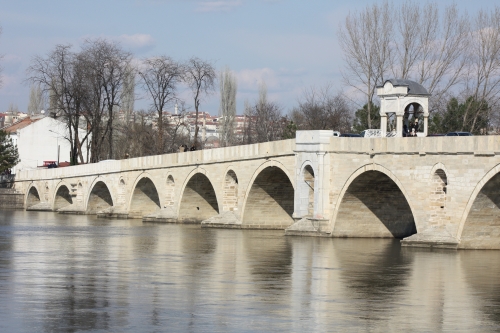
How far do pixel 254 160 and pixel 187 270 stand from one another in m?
14.3

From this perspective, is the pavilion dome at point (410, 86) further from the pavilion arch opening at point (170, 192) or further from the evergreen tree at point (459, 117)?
the pavilion arch opening at point (170, 192)

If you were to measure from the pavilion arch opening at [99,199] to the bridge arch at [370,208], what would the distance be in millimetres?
25279

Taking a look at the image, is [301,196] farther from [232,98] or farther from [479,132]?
[232,98]

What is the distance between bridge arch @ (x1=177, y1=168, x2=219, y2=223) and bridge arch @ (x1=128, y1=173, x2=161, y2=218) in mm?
4966

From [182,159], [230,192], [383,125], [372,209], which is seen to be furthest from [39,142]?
[372,209]

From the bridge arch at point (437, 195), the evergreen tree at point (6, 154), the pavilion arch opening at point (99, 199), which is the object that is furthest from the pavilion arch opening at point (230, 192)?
the evergreen tree at point (6, 154)

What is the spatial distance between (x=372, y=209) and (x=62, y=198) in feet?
109

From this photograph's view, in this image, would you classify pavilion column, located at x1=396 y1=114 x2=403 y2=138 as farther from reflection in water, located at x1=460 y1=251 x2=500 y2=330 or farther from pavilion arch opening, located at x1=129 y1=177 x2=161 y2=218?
pavilion arch opening, located at x1=129 y1=177 x2=161 y2=218

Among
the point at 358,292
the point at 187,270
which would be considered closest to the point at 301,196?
the point at 187,270

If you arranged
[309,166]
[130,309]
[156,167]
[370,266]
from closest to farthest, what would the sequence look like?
[130,309], [370,266], [309,166], [156,167]

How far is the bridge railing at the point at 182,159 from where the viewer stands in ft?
110

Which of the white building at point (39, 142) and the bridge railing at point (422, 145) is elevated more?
the white building at point (39, 142)

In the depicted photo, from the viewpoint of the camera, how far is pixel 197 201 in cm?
4284

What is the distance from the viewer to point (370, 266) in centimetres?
Result: 2270
